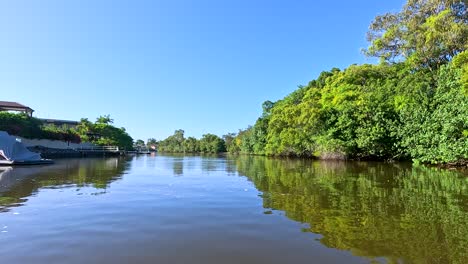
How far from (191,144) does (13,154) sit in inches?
3643

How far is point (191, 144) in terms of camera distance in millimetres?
118375

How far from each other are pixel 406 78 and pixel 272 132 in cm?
2413

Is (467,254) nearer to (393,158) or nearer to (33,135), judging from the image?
(393,158)

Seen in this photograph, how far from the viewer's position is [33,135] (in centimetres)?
4444

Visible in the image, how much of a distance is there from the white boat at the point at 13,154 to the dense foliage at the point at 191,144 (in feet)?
270

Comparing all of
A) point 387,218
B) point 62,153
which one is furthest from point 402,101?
point 62,153

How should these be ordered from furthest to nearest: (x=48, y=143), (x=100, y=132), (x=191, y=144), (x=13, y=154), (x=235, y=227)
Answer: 1. (x=191, y=144)
2. (x=100, y=132)
3. (x=48, y=143)
4. (x=13, y=154)
5. (x=235, y=227)

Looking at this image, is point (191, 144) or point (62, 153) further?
point (191, 144)

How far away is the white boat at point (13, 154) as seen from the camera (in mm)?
25156

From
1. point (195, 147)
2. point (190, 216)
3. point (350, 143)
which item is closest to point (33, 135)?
point (350, 143)

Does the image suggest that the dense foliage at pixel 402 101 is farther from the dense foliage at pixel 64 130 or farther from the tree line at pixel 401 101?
the dense foliage at pixel 64 130

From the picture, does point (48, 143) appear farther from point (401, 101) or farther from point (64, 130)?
point (401, 101)

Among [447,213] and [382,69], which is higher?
[382,69]

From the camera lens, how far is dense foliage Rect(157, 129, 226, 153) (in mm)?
109875
